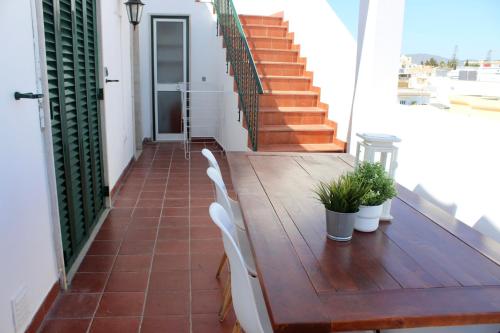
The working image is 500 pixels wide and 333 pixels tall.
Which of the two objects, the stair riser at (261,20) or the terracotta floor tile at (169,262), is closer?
the terracotta floor tile at (169,262)

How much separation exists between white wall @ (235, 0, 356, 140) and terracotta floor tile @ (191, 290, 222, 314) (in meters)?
2.65

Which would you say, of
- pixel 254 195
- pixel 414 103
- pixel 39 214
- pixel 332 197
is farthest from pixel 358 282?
pixel 414 103

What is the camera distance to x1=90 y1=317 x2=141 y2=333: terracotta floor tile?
2191 mm

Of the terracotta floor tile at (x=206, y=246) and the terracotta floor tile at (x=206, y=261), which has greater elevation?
the terracotta floor tile at (x=206, y=246)

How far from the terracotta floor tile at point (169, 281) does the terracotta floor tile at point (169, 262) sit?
6 cm

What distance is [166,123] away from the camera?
7.55 meters

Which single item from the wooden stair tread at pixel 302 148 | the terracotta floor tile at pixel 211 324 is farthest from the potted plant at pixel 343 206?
the wooden stair tread at pixel 302 148

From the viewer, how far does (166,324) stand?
7.42 feet

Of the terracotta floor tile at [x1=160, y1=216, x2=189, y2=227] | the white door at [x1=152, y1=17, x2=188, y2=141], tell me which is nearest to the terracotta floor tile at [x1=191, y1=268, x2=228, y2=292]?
the terracotta floor tile at [x1=160, y1=216, x2=189, y2=227]

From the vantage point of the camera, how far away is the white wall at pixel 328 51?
15.4ft

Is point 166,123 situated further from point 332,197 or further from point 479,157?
point 332,197

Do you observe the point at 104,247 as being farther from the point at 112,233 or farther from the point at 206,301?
the point at 206,301

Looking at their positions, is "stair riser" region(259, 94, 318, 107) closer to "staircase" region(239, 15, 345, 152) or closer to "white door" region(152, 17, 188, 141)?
"staircase" region(239, 15, 345, 152)

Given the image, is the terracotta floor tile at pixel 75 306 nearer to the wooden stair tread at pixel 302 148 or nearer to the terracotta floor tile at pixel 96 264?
the terracotta floor tile at pixel 96 264
